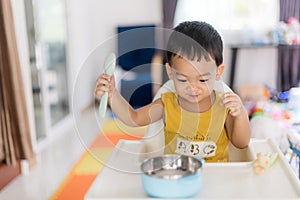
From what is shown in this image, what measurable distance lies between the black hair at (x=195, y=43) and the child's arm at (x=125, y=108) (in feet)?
0.61

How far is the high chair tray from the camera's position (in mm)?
909

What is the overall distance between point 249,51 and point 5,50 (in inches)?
126

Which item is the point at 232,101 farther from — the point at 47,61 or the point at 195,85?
the point at 47,61

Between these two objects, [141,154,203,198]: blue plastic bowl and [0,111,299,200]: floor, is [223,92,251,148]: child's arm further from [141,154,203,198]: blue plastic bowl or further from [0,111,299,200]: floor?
[0,111,299,200]: floor

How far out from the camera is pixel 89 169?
2.65 metres

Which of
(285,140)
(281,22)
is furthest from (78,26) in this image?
(285,140)

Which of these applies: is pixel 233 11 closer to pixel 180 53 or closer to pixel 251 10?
pixel 251 10

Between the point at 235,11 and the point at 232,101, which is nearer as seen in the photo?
the point at 232,101

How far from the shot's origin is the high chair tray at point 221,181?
0.91 m

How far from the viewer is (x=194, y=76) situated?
40.6 inches

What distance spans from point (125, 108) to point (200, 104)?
0.23 m

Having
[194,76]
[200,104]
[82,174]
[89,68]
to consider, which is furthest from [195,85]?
[82,174]

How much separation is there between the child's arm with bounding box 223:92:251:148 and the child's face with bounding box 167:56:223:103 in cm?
8

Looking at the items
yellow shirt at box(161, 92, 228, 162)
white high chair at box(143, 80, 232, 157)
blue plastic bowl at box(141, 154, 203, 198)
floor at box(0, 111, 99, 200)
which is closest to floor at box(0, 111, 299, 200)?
floor at box(0, 111, 99, 200)
